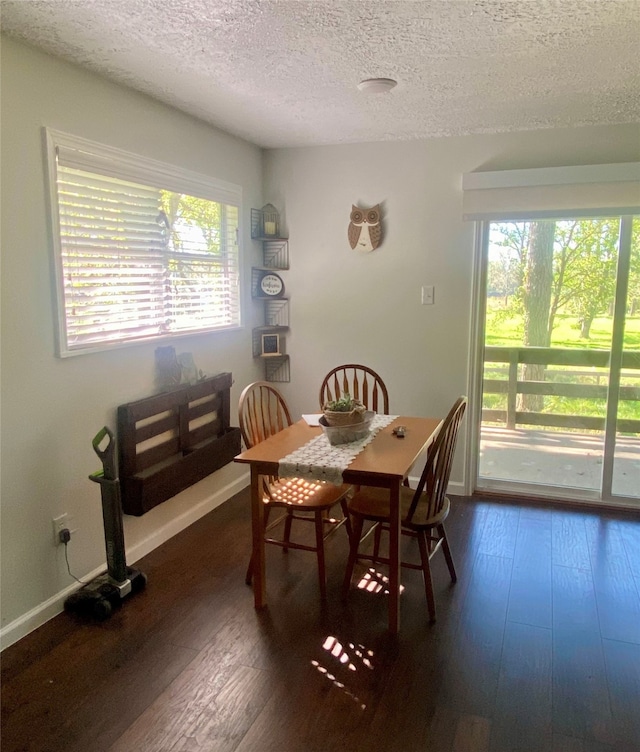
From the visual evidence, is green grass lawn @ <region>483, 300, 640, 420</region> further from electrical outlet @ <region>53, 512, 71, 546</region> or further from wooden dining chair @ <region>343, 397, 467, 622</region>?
electrical outlet @ <region>53, 512, 71, 546</region>

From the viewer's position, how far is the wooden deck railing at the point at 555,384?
364 centimetres

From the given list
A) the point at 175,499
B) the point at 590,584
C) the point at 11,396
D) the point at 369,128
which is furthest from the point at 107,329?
the point at 590,584

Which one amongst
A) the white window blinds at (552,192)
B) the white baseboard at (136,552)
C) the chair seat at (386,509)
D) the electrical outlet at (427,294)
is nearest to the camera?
the white baseboard at (136,552)

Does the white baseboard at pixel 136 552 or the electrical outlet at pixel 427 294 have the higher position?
the electrical outlet at pixel 427 294

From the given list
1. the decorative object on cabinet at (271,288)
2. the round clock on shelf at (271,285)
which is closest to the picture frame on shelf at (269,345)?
the decorative object on cabinet at (271,288)

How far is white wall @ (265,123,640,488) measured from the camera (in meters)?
3.64

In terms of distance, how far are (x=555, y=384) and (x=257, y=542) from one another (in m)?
2.28

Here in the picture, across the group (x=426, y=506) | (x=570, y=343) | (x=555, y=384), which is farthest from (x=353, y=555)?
(x=570, y=343)

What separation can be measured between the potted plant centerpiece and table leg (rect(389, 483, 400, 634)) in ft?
1.41

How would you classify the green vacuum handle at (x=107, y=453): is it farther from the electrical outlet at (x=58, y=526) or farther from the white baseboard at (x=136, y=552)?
the white baseboard at (x=136, y=552)

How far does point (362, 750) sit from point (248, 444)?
50.6 inches

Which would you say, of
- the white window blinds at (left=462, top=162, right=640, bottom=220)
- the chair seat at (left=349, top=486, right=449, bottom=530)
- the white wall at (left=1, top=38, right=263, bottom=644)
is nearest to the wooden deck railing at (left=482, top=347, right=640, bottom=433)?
the white window blinds at (left=462, top=162, right=640, bottom=220)

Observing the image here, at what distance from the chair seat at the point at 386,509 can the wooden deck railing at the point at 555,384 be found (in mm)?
1367

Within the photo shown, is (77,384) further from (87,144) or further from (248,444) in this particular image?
(87,144)
